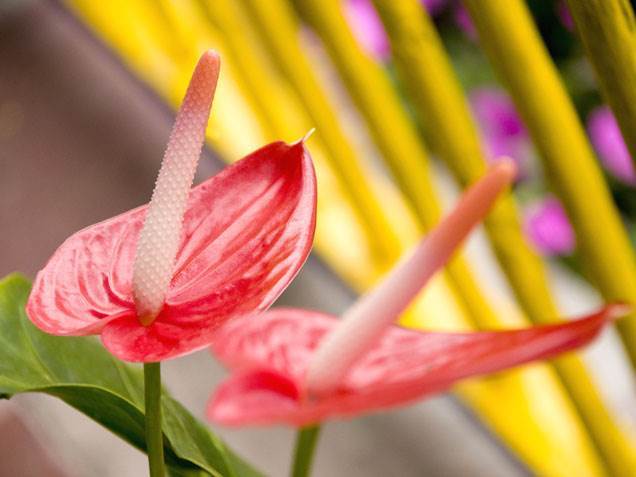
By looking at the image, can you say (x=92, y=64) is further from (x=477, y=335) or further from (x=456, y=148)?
(x=477, y=335)

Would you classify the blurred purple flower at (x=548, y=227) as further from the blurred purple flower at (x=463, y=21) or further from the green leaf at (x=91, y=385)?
the green leaf at (x=91, y=385)

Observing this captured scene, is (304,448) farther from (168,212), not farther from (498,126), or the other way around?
(498,126)

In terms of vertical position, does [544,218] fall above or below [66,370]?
below

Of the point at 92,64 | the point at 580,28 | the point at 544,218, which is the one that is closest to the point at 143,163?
the point at 92,64

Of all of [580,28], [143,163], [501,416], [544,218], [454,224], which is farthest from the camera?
[143,163]

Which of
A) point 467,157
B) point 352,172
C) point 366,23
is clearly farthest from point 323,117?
point 366,23

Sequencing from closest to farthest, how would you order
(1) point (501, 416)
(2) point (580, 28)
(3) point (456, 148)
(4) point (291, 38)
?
(2) point (580, 28) → (3) point (456, 148) → (4) point (291, 38) → (1) point (501, 416)
